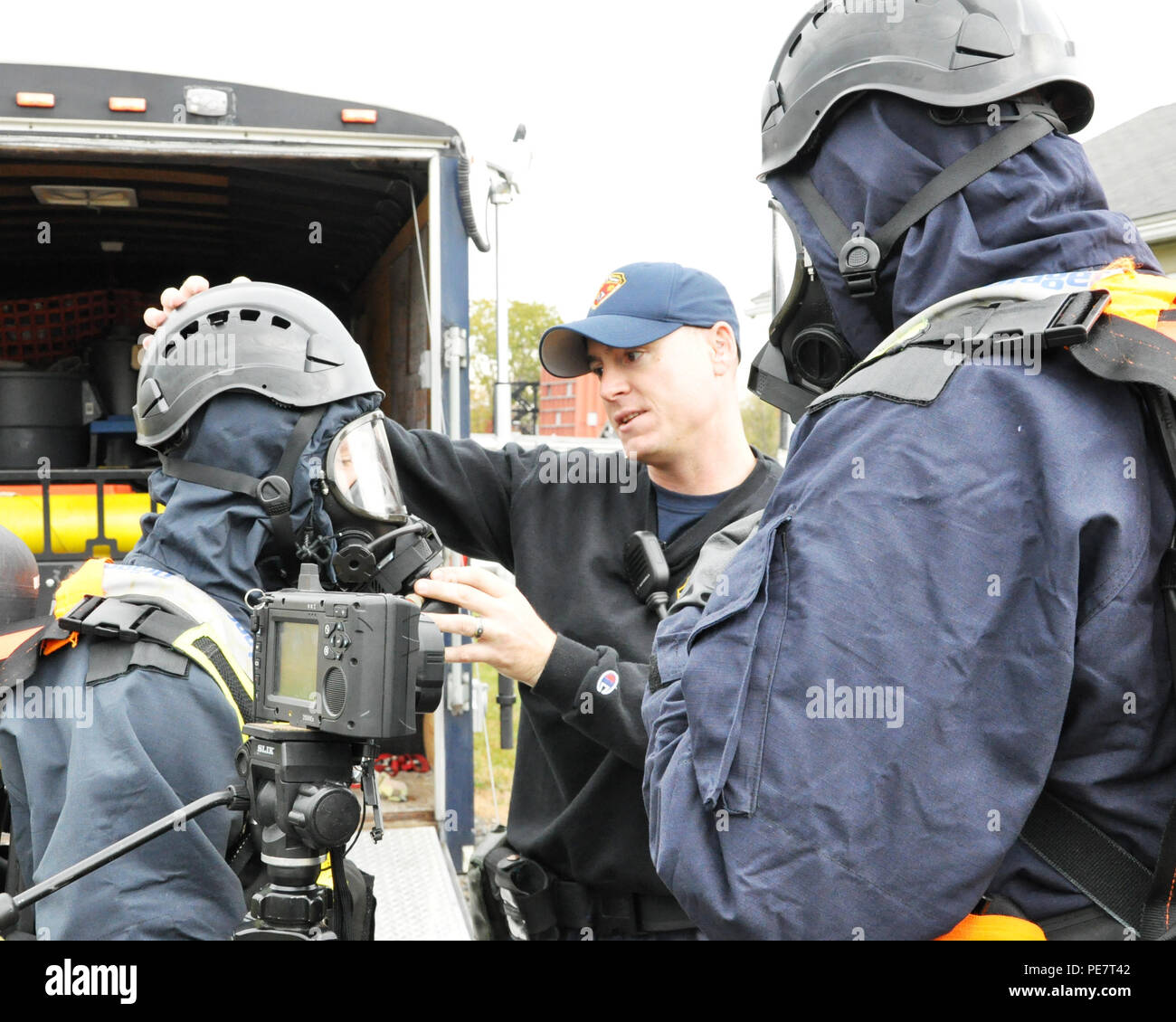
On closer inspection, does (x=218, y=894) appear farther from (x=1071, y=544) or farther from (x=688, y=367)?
(x=688, y=367)

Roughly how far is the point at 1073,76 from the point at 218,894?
1.81 m

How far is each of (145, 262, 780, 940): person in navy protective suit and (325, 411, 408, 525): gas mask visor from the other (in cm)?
34

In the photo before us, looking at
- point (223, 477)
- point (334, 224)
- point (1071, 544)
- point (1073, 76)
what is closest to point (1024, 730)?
point (1071, 544)

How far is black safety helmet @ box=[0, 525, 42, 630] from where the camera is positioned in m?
2.94

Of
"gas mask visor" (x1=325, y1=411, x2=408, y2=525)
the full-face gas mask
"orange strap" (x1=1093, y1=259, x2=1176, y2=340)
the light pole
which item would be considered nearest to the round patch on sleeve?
the full-face gas mask

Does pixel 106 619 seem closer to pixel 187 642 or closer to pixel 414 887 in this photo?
pixel 187 642

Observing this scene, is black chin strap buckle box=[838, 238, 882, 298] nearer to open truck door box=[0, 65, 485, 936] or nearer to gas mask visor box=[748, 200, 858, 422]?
gas mask visor box=[748, 200, 858, 422]

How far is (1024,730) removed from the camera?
117 cm

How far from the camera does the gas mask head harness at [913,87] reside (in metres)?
1.40

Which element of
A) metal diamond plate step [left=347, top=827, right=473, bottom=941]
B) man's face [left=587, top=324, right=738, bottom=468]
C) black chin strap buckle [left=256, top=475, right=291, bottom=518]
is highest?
man's face [left=587, top=324, right=738, bottom=468]

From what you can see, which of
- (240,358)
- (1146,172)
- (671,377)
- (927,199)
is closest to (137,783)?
(240,358)

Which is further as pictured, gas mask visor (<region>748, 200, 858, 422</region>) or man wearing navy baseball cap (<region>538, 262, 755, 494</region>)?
man wearing navy baseball cap (<region>538, 262, 755, 494</region>)

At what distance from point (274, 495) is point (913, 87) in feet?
4.94

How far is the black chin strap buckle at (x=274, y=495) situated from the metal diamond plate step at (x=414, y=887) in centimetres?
231
